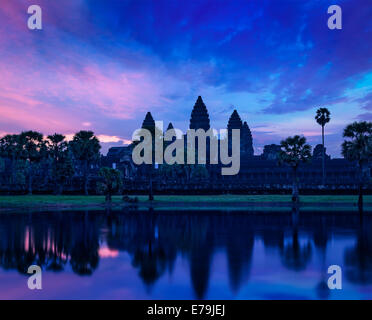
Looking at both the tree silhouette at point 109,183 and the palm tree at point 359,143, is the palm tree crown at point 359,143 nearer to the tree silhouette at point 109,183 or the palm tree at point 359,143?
the palm tree at point 359,143

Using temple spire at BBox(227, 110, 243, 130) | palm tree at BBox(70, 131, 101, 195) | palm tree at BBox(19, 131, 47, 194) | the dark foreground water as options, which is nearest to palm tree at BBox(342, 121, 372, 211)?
the dark foreground water

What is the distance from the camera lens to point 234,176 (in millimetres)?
90438

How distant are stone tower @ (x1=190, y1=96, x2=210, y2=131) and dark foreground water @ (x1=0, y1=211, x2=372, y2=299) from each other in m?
90.4

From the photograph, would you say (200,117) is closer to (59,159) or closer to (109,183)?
(59,159)

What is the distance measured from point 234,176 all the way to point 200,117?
29865 mm

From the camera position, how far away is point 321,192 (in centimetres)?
5519

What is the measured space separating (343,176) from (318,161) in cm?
719

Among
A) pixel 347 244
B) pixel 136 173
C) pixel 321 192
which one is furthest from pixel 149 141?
pixel 136 173

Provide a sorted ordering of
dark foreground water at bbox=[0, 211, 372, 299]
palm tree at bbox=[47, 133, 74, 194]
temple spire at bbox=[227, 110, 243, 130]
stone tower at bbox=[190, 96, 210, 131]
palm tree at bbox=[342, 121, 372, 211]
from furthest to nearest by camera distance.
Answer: temple spire at bbox=[227, 110, 243, 130] < stone tower at bbox=[190, 96, 210, 131] < palm tree at bbox=[47, 133, 74, 194] < palm tree at bbox=[342, 121, 372, 211] < dark foreground water at bbox=[0, 211, 372, 299]

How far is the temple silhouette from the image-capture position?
61.4 m

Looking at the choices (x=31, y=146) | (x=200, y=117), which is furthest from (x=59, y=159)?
(x=200, y=117)

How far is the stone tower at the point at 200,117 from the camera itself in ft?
366

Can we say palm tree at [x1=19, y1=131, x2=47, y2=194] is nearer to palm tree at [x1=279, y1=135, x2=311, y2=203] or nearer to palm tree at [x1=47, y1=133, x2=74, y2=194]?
palm tree at [x1=47, y1=133, x2=74, y2=194]
